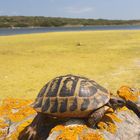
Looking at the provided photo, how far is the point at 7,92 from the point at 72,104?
10843 millimetres

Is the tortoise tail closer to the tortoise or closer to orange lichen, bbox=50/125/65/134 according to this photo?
the tortoise

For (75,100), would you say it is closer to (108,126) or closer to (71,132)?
(71,132)

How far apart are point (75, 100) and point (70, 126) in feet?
1.63

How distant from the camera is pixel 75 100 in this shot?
649 cm

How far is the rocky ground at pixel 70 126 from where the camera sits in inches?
256

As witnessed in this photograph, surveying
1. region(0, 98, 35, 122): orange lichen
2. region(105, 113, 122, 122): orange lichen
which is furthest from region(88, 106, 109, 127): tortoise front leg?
region(0, 98, 35, 122): orange lichen

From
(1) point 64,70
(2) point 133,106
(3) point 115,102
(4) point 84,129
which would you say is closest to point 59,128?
(4) point 84,129

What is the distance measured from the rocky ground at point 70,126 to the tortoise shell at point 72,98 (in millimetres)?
280

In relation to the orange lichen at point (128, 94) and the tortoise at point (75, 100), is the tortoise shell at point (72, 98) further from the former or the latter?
the orange lichen at point (128, 94)

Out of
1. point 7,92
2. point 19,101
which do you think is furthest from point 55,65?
point 19,101

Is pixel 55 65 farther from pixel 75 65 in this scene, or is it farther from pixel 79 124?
pixel 79 124

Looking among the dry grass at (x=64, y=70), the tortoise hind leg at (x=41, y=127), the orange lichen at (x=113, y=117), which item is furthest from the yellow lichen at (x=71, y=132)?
the dry grass at (x=64, y=70)

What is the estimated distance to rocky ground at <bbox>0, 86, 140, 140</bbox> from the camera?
6.51 metres

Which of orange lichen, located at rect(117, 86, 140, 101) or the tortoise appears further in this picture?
orange lichen, located at rect(117, 86, 140, 101)
